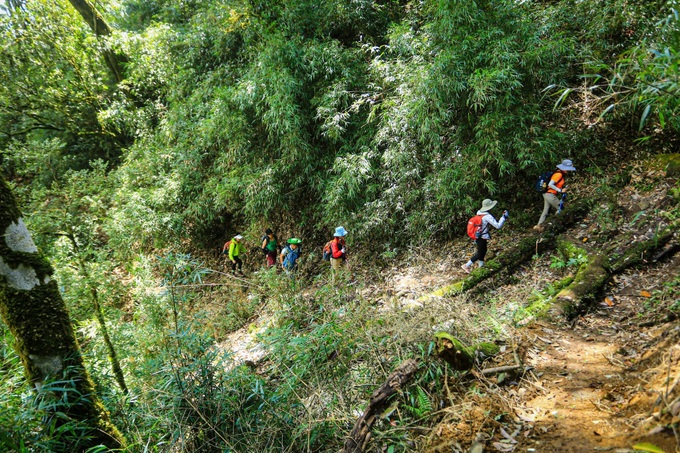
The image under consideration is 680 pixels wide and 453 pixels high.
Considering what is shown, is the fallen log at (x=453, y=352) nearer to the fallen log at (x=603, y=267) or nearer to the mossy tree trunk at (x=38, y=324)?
the fallen log at (x=603, y=267)

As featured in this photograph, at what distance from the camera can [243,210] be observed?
10477 mm

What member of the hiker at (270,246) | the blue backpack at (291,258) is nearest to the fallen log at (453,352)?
the blue backpack at (291,258)

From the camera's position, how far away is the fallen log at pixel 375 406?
2629 mm

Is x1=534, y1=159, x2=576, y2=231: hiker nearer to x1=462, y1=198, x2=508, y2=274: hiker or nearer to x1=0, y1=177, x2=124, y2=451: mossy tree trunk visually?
x1=462, y1=198, x2=508, y2=274: hiker

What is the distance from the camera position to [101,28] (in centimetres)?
1302

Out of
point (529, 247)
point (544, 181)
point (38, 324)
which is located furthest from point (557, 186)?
point (38, 324)

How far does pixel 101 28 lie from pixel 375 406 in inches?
631

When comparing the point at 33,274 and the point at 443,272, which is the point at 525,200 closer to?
the point at 443,272

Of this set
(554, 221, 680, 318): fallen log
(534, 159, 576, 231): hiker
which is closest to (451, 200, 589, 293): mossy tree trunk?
(534, 159, 576, 231): hiker

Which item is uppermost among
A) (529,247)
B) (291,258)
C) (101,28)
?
(101,28)

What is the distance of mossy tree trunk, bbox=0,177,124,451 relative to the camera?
281 cm

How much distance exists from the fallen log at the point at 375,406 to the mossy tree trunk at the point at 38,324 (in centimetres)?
199

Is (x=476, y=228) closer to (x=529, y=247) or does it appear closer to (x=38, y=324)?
(x=529, y=247)

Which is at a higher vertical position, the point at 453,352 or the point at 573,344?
the point at 453,352
